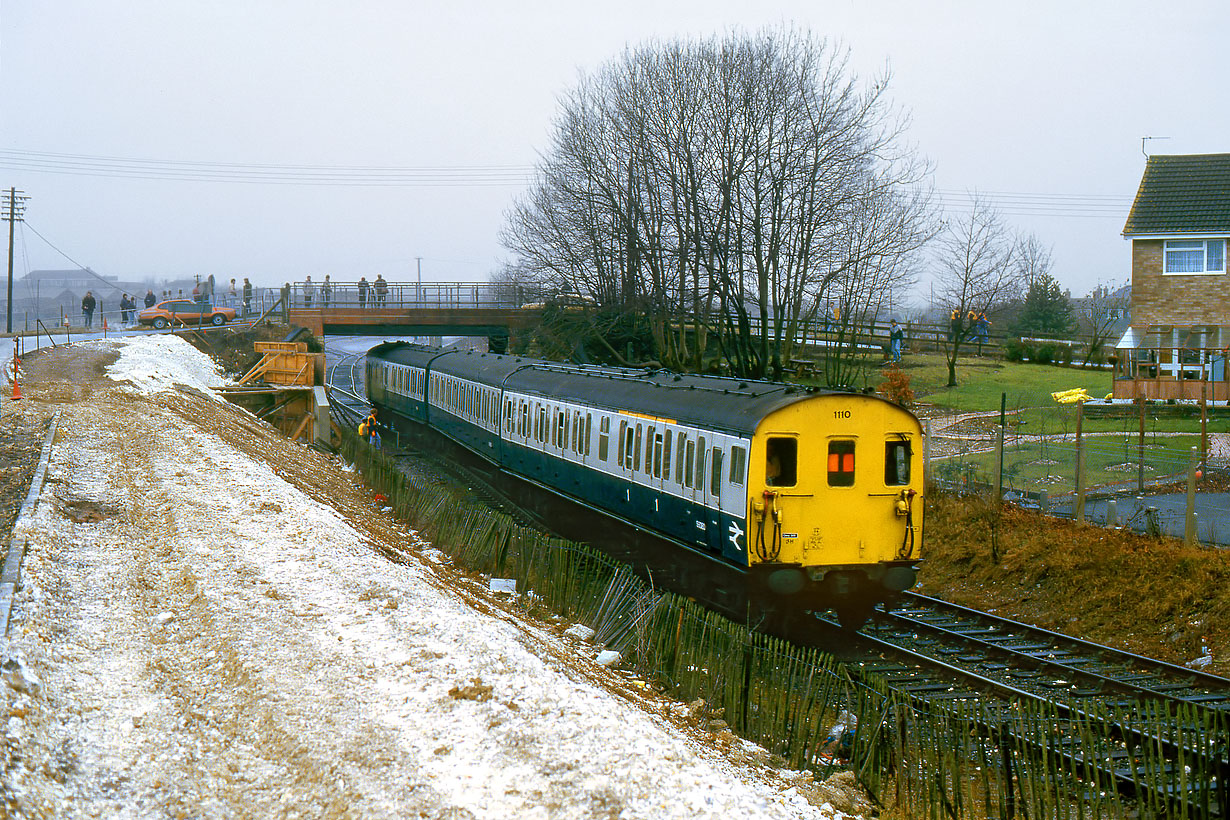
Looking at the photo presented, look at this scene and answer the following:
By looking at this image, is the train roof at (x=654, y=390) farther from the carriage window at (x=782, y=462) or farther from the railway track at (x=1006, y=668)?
the railway track at (x=1006, y=668)

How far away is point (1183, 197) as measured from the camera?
3042 cm

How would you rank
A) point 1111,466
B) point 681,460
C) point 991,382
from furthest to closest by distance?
point 991,382 < point 1111,466 < point 681,460

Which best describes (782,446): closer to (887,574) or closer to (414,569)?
(887,574)

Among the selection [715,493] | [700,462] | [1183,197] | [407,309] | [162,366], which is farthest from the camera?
[407,309]

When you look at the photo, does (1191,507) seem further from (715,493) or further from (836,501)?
(715,493)

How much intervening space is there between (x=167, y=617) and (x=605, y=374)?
11.1 metres

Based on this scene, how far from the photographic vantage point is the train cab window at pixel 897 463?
12961 millimetres

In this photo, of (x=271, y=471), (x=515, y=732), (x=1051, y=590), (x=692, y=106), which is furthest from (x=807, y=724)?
(x=692, y=106)

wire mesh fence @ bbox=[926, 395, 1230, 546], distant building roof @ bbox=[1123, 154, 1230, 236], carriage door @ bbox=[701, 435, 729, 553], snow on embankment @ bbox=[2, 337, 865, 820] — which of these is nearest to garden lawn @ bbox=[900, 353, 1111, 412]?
distant building roof @ bbox=[1123, 154, 1230, 236]

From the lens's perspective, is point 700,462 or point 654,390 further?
point 654,390

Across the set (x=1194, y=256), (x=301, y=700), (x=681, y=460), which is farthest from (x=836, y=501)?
(x=1194, y=256)

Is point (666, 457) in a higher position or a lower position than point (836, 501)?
higher

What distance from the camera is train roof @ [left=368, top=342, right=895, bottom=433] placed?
13.0 m

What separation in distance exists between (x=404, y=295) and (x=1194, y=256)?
32479mm
